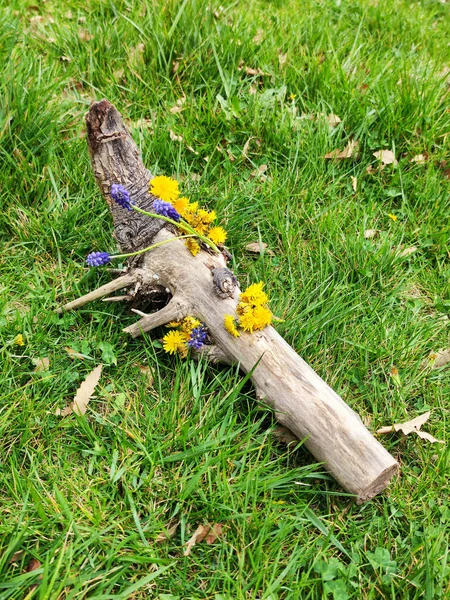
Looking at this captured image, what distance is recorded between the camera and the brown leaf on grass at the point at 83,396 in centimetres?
244

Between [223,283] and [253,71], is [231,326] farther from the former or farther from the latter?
[253,71]

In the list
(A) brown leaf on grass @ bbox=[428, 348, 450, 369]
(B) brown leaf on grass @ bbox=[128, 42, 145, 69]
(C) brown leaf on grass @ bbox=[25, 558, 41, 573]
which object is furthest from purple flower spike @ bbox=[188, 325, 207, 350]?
(B) brown leaf on grass @ bbox=[128, 42, 145, 69]

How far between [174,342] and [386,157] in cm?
192

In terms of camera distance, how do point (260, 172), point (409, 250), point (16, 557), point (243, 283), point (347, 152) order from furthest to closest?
point (347, 152) < point (260, 172) < point (409, 250) < point (243, 283) < point (16, 557)

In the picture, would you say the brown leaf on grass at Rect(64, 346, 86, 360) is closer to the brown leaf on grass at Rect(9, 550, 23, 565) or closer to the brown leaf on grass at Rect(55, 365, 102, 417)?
the brown leaf on grass at Rect(55, 365, 102, 417)

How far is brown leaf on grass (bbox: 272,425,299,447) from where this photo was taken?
7.95 feet

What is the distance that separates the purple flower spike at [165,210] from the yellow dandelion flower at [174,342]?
52 centimetres

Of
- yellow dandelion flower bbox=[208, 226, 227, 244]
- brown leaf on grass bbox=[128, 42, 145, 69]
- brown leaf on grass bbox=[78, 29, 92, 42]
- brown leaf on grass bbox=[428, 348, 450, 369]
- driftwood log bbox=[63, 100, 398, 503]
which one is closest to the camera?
driftwood log bbox=[63, 100, 398, 503]

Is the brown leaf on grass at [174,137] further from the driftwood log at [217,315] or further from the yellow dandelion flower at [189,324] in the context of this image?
the yellow dandelion flower at [189,324]

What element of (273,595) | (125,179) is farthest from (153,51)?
(273,595)

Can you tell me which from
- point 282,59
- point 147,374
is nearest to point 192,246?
point 147,374

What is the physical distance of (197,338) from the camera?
2.50 meters

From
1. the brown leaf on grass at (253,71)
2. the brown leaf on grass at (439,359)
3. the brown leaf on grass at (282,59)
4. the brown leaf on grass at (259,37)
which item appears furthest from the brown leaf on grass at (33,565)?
the brown leaf on grass at (259,37)

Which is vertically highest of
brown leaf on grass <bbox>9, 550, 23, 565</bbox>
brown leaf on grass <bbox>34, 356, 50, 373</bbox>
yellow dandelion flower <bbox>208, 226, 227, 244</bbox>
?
yellow dandelion flower <bbox>208, 226, 227, 244</bbox>
